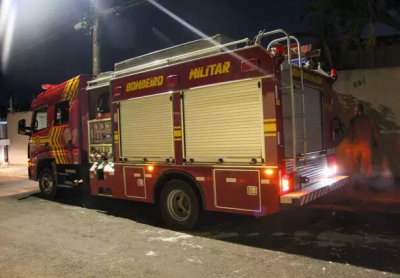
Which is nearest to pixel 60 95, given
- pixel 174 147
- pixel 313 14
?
pixel 174 147

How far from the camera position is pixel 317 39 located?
35.4 ft

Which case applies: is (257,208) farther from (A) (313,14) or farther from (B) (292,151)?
(A) (313,14)

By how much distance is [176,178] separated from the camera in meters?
5.91

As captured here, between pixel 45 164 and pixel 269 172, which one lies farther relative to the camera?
pixel 45 164

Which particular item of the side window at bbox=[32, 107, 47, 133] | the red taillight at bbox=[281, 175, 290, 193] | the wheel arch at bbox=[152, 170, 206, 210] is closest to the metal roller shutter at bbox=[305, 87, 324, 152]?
the red taillight at bbox=[281, 175, 290, 193]

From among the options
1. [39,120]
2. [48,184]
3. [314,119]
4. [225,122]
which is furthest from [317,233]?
[39,120]

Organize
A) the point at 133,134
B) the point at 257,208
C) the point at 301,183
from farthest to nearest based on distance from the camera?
the point at 133,134 → the point at 301,183 → the point at 257,208

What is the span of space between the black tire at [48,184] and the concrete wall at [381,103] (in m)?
7.54

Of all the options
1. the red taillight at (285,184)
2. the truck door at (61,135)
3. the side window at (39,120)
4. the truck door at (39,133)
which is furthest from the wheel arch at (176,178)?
the side window at (39,120)

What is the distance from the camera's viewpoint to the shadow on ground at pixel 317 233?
4.36 metres

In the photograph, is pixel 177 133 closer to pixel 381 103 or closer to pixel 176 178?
pixel 176 178

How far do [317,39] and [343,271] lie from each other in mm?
8552

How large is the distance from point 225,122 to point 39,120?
6405mm

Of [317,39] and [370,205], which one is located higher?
[317,39]
